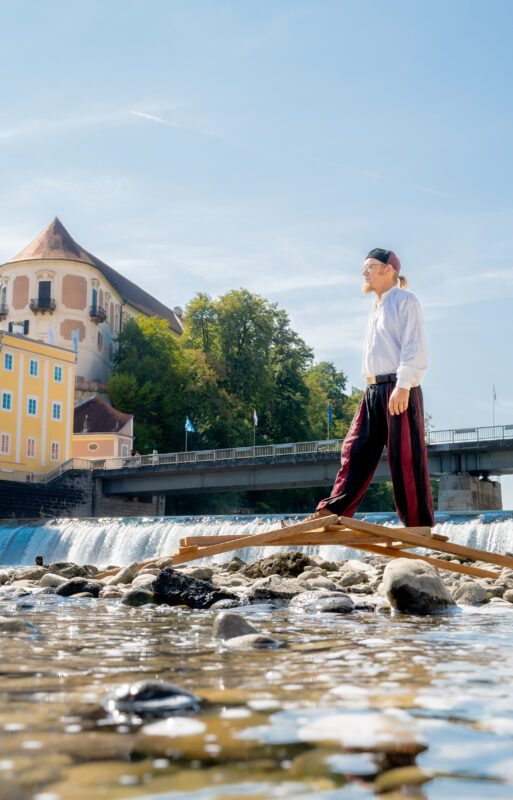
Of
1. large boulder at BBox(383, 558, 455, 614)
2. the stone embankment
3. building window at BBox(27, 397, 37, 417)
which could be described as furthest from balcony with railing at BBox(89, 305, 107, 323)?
large boulder at BBox(383, 558, 455, 614)

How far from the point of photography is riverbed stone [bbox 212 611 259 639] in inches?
162

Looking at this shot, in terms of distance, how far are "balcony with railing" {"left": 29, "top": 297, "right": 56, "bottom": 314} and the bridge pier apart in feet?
117

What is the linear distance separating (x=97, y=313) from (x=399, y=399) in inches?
2373

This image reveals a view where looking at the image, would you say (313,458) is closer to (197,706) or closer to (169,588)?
(169,588)

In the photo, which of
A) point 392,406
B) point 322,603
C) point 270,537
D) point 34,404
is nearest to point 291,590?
point 322,603

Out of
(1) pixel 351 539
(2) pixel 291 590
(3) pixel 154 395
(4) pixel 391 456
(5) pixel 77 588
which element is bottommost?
(5) pixel 77 588

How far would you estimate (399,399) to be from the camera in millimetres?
5953

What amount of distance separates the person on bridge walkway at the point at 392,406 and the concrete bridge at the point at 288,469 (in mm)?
30476

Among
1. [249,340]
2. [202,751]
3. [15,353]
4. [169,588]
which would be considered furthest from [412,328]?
[249,340]

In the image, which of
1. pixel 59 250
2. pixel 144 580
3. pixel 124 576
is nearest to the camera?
pixel 144 580

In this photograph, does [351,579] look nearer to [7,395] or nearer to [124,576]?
[124,576]

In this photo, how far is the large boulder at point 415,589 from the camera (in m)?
6.15

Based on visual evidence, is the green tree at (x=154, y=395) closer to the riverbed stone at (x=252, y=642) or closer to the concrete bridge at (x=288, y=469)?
the concrete bridge at (x=288, y=469)

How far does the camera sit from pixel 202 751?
1919mm
